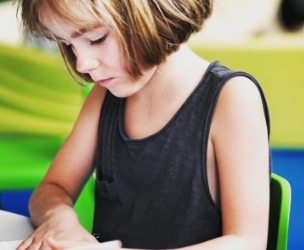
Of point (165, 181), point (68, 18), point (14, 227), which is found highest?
point (68, 18)

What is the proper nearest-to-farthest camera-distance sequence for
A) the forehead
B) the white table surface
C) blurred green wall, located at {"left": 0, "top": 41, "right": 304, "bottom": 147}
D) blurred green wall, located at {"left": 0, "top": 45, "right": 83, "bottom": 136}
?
the forehead, the white table surface, blurred green wall, located at {"left": 0, "top": 41, "right": 304, "bottom": 147}, blurred green wall, located at {"left": 0, "top": 45, "right": 83, "bottom": 136}

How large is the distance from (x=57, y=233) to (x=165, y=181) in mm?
217

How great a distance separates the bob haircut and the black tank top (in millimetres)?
102

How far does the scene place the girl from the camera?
0.62 m

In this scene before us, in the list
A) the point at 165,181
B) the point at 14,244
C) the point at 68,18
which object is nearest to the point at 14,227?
the point at 14,244

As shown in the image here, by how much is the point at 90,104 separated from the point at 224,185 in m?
0.39

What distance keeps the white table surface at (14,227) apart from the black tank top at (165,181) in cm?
16

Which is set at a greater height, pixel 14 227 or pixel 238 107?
pixel 238 107

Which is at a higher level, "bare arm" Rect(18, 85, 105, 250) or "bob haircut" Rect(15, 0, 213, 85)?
"bob haircut" Rect(15, 0, 213, 85)

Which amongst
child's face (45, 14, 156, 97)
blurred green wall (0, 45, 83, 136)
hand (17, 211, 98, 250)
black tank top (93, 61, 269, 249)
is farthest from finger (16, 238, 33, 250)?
blurred green wall (0, 45, 83, 136)

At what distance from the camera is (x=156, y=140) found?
0.75 metres

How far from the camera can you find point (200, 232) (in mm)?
706

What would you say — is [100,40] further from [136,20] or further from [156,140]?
[156,140]

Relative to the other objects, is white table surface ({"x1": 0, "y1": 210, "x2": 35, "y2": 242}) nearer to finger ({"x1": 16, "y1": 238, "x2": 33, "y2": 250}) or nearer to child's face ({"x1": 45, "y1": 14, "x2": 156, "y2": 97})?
finger ({"x1": 16, "y1": 238, "x2": 33, "y2": 250})
